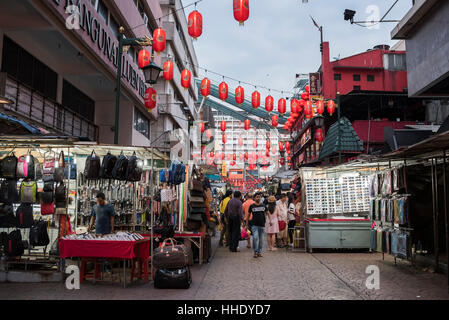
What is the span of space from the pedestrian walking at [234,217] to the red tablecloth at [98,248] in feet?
20.1

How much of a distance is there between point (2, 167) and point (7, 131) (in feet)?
4.49

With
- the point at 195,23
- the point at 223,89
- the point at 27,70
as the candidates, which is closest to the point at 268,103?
the point at 223,89

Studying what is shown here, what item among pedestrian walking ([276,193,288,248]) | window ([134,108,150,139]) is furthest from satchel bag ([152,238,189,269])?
window ([134,108,150,139])

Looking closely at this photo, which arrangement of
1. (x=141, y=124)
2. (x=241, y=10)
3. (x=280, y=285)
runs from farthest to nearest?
1. (x=141, y=124)
2. (x=241, y=10)
3. (x=280, y=285)

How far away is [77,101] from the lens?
17828 mm

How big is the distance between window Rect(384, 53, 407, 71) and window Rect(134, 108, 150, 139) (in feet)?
75.0

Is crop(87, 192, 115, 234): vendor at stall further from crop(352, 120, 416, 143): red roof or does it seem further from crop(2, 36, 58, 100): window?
crop(352, 120, 416, 143): red roof

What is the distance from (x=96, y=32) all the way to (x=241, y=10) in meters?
6.25

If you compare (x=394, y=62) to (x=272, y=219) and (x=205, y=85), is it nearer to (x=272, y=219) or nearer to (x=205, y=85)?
(x=205, y=85)

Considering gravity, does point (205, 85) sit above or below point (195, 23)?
above

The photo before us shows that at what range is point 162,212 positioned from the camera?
10328 millimetres

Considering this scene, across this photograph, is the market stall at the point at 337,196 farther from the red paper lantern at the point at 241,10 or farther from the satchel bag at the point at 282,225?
the red paper lantern at the point at 241,10
